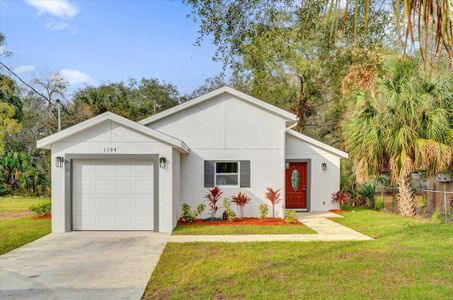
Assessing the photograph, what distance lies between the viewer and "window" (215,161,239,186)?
1442 cm

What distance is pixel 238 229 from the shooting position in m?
12.0

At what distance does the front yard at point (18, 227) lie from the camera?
32.8ft

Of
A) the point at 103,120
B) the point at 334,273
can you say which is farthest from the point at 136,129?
the point at 334,273

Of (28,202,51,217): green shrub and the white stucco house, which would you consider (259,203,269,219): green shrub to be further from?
(28,202,51,217): green shrub

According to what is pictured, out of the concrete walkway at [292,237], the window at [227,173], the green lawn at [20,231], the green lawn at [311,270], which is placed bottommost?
the concrete walkway at [292,237]

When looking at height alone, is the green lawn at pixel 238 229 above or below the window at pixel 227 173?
below

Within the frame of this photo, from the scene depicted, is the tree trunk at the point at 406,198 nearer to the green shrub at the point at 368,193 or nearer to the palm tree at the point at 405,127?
the palm tree at the point at 405,127

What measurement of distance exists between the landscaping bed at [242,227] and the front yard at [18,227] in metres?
4.14

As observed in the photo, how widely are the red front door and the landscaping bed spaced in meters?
3.22

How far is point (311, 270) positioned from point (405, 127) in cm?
890

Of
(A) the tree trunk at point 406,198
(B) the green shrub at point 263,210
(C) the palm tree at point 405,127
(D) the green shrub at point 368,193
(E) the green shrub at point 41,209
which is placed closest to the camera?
(C) the palm tree at point 405,127

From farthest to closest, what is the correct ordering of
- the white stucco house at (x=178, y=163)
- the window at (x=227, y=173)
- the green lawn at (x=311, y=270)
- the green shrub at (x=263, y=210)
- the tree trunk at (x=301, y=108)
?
the tree trunk at (x=301, y=108) → the window at (x=227, y=173) → the green shrub at (x=263, y=210) → the white stucco house at (x=178, y=163) → the green lawn at (x=311, y=270)

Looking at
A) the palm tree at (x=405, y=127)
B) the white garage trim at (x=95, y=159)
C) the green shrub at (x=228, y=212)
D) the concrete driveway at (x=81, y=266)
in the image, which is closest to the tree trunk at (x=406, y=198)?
the palm tree at (x=405, y=127)

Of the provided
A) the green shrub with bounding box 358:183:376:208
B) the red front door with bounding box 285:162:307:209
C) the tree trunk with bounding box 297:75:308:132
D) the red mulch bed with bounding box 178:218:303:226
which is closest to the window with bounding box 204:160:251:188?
the red mulch bed with bounding box 178:218:303:226
